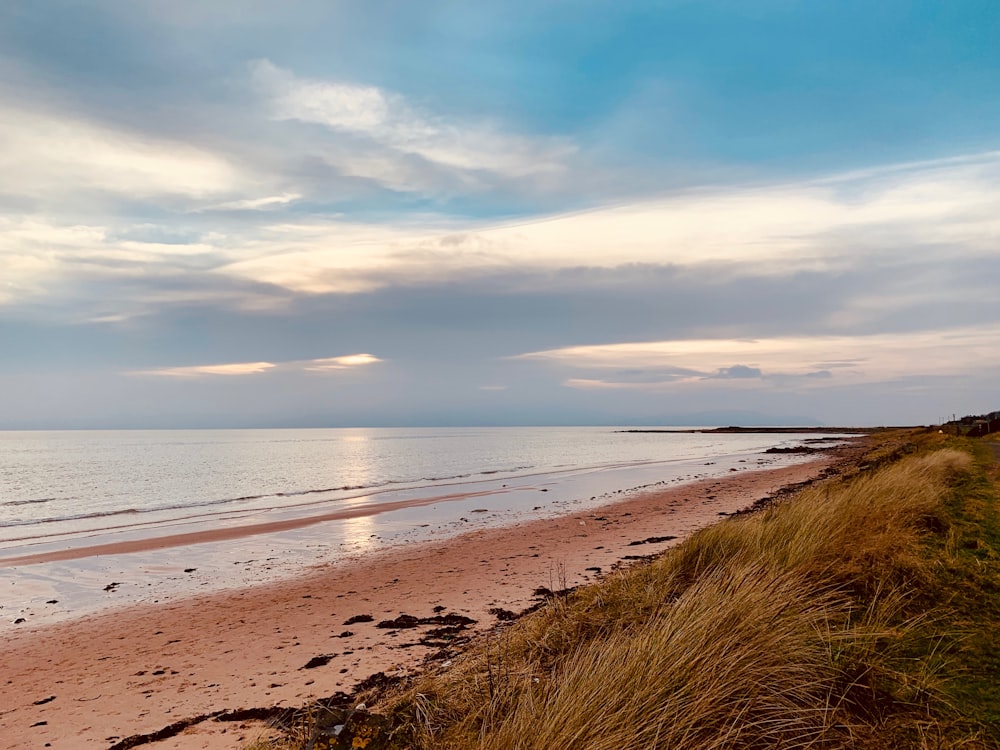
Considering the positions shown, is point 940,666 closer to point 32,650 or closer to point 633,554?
point 633,554

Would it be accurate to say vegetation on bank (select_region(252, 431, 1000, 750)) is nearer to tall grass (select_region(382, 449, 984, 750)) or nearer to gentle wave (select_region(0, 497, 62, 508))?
tall grass (select_region(382, 449, 984, 750))

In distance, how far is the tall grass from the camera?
157 inches

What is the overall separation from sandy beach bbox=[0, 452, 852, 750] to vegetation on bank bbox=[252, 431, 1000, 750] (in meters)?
1.86

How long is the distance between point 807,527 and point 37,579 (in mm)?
17893

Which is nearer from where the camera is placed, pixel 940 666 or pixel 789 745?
pixel 789 745

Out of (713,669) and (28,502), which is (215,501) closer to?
(28,502)

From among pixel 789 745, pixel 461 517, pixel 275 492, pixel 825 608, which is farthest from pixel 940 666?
→ pixel 275 492

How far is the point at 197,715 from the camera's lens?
6969 mm

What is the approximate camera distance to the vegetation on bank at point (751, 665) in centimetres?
408

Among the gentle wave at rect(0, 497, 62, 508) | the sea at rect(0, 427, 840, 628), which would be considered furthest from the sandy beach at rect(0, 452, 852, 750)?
the gentle wave at rect(0, 497, 62, 508)

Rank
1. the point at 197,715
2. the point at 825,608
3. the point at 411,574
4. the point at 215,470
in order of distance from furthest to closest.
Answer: the point at 215,470 → the point at 411,574 → the point at 197,715 → the point at 825,608

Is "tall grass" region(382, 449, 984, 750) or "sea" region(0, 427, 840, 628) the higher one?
"tall grass" region(382, 449, 984, 750)

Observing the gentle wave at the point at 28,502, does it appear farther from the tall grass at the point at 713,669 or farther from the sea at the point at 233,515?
the tall grass at the point at 713,669

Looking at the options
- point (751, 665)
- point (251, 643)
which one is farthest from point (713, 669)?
point (251, 643)
